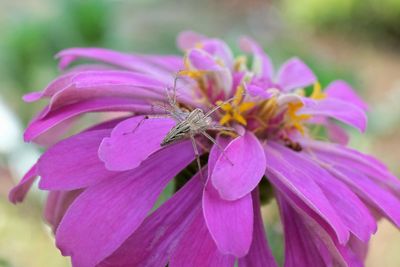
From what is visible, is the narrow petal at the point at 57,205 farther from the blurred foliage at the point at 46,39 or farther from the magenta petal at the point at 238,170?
the blurred foliage at the point at 46,39

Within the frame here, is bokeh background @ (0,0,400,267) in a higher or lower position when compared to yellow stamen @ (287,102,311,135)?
lower

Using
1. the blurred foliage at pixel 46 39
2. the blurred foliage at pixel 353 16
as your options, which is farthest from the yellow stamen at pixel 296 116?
the blurred foliage at pixel 353 16

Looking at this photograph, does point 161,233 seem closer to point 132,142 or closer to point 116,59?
point 132,142

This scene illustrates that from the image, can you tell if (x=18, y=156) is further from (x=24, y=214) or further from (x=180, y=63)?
(x=180, y=63)

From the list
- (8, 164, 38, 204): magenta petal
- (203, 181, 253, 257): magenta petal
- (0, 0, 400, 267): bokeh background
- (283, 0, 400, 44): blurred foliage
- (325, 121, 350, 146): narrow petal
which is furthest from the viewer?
(283, 0, 400, 44): blurred foliage

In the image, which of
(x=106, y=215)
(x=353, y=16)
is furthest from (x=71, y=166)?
(x=353, y=16)

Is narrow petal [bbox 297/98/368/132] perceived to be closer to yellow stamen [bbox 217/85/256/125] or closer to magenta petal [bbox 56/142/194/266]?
yellow stamen [bbox 217/85/256/125]

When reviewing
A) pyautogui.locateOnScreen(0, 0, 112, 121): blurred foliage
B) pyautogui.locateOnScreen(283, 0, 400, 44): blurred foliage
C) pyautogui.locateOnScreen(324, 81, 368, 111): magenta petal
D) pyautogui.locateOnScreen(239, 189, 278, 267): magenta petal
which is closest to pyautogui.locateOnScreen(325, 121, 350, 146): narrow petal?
pyautogui.locateOnScreen(324, 81, 368, 111): magenta petal
